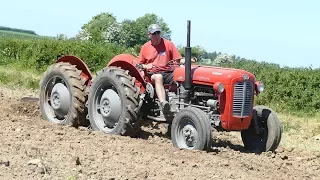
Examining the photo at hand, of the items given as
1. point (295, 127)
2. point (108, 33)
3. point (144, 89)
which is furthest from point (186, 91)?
point (108, 33)

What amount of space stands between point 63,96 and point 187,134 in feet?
9.05

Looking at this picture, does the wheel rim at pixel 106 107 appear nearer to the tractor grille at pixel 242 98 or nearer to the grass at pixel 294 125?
the tractor grille at pixel 242 98

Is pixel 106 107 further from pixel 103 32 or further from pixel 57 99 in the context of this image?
pixel 103 32

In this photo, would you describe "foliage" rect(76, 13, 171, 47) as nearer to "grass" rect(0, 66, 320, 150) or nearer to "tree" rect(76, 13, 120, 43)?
"tree" rect(76, 13, 120, 43)

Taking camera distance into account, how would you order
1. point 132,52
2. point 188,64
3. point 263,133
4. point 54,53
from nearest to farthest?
point 188,64 < point 263,133 < point 132,52 < point 54,53

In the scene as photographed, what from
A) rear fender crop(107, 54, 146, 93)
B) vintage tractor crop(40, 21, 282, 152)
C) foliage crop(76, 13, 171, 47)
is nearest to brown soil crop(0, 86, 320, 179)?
vintage tractor crop(40, 21, 282, 152)

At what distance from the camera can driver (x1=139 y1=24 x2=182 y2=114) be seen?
952cm

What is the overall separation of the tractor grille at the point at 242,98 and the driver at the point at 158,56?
117cm

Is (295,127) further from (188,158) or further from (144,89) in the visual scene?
(188,158)

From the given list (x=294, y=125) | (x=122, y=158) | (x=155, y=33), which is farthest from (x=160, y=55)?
(x=294, y=125)

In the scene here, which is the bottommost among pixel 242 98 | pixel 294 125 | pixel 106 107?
pixel 294 125

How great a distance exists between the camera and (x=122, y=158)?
716 centimetres

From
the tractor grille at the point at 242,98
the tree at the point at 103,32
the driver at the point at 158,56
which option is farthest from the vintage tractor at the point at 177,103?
the tree at the point at 103,32

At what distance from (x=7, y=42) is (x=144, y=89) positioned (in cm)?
2047
